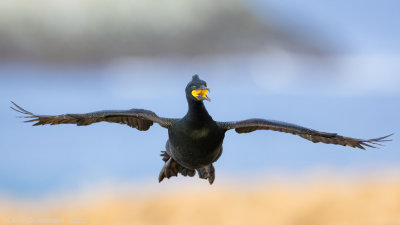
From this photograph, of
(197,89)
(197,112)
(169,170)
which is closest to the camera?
(197,89)

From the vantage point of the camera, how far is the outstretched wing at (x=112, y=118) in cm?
749

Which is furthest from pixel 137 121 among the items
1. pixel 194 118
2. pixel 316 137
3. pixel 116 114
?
pixel 316 137

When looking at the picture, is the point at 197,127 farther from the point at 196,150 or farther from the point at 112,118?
the point at 112,118

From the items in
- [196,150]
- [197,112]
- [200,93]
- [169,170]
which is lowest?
[169,170]

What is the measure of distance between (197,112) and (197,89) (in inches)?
14.9

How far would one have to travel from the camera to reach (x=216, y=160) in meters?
7.60

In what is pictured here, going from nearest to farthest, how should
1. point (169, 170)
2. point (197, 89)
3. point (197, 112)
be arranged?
point (197, 89) < point (197, 112) < point (169, 170)

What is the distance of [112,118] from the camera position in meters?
7.86

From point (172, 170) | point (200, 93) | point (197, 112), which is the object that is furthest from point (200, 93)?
point (172, 170)

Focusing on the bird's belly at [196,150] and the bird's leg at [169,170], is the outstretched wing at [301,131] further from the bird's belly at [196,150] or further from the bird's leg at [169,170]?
the bird's leg at [169,170]

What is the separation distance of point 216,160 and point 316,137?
3.77 ft

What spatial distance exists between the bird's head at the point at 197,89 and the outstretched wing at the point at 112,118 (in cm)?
63

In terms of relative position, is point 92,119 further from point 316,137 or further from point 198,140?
point 316,137

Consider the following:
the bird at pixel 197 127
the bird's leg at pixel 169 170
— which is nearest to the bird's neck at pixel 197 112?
the bird at pixel 197 127
